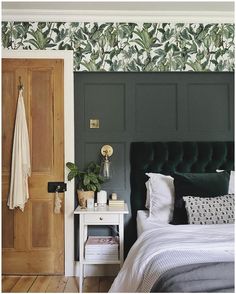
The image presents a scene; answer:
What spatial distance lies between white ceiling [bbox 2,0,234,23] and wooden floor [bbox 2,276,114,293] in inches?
110

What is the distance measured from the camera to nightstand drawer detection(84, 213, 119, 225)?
304 centimetres

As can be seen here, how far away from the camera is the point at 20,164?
3.23m

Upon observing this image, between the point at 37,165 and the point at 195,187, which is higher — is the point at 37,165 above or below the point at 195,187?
above

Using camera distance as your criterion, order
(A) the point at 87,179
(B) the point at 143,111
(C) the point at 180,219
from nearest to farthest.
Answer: (C) the point at 180,219
(A) the point at 87,179
(B) the point at 143,111

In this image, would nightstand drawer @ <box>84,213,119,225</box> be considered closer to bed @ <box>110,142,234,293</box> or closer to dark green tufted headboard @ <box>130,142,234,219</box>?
bed @ <box>110,142,234,293</box>

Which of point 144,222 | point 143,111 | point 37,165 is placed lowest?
point 144,222

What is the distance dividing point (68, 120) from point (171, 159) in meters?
1.21

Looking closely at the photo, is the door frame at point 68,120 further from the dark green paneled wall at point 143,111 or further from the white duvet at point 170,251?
the white duvet at point 170,251

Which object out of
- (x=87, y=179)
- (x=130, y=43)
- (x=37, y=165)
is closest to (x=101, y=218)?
(x=87, y=179)

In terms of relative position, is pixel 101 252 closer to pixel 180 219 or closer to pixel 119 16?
pixel 180 219

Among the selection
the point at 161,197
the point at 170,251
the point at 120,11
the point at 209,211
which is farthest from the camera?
the point at 120,11

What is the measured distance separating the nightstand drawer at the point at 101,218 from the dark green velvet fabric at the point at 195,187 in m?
0.57

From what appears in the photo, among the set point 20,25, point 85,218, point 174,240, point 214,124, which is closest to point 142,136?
point 214,124

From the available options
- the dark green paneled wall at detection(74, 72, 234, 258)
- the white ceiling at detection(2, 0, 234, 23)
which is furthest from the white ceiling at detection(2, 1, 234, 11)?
the dark green paneled wall at detection(74, 72, 234, 258)
